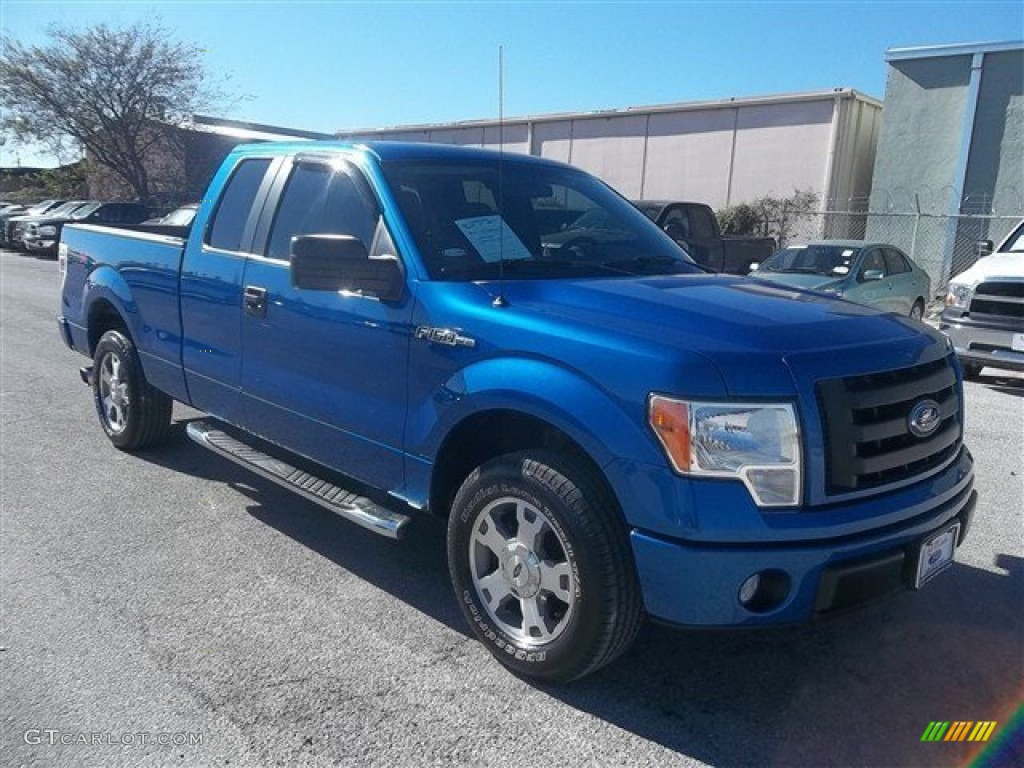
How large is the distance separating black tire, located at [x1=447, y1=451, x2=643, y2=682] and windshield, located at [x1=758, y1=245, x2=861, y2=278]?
387 inches

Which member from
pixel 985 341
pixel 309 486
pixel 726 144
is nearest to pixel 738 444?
pixel 309 486

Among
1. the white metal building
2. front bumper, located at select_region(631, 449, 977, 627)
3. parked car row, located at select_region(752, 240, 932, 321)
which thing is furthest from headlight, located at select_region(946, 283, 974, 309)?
the white metal building

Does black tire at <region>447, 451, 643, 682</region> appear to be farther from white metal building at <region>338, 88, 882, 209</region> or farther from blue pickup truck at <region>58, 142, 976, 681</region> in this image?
white metal building at <region>338, 88, 882, 209</region>

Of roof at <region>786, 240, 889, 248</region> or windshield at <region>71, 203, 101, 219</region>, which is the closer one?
roof at <region>786, 240, 889, 248</region>

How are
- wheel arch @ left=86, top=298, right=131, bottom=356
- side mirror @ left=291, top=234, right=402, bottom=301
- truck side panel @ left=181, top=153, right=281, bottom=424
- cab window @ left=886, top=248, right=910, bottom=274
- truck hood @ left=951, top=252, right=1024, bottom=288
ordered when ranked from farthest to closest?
cab window @ left=886, top=248, right=910, bottom=274, truck hood @ left=951, top=252, right=1024, bottom=288, wheel arch @ left=86, top=298, right=131, bottom=356, truck side panel @ left=181, top=153, right=281, bottom=424, side mirror @ left=291, top=234, right=402, bottom=301

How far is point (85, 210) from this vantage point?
2475 centimetres

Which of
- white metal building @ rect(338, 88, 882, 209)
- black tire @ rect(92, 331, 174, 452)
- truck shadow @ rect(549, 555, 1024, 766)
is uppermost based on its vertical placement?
white metal building @ rect(338, 88, 882, 209)

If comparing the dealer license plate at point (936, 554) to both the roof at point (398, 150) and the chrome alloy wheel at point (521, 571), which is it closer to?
the chrome alloy wheel at point (521, 571)

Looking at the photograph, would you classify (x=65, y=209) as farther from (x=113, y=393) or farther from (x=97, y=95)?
(x=113, y=393)

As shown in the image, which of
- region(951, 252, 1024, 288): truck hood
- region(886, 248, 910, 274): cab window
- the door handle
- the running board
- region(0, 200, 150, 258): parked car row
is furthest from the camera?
region(0, 200, 150, 258): parked car row

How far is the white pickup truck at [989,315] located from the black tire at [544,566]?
7.08 metres

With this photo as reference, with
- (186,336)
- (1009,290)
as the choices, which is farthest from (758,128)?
(186,336)

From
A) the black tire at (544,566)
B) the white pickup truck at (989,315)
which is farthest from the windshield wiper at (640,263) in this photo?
the white pickup truck at (989,315)

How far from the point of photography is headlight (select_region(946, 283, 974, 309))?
8.69m
